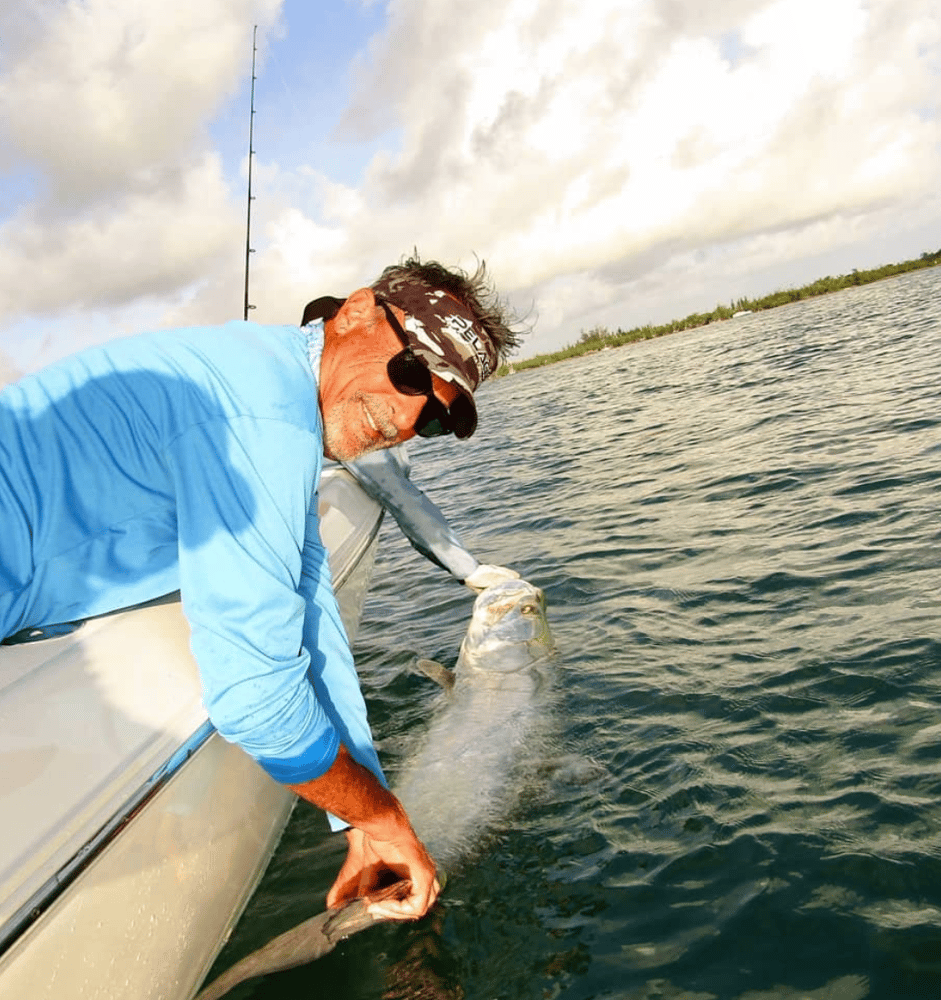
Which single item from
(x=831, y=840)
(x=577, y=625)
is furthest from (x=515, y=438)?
(x=831, y=840)

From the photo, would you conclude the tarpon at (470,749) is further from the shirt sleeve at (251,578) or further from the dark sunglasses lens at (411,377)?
the dark sunglasses lens at (411,377)

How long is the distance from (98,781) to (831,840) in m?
2.39

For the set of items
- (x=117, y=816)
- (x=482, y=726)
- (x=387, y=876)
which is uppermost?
(x=117, y=816)

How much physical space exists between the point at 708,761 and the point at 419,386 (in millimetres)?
2185

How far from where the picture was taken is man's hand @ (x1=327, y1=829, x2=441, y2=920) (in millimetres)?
2383

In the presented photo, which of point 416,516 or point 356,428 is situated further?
point 416,516

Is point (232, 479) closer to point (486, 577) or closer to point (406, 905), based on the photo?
point (406, 905)

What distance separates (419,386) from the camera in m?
2.31

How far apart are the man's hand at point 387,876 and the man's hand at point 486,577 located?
9.01 feet

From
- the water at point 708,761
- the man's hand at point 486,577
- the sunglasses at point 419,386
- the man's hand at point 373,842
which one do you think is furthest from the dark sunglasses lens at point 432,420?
the man's hand at point 486,577

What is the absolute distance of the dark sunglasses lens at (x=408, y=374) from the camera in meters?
2.28

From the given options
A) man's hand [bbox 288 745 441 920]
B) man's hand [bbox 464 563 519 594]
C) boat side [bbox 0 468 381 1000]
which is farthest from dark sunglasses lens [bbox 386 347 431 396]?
man's hand [bbox 464 563 519 594]

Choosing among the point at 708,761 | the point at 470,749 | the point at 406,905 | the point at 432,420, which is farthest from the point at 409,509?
the point at 406,905

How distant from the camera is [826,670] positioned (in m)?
3.91
